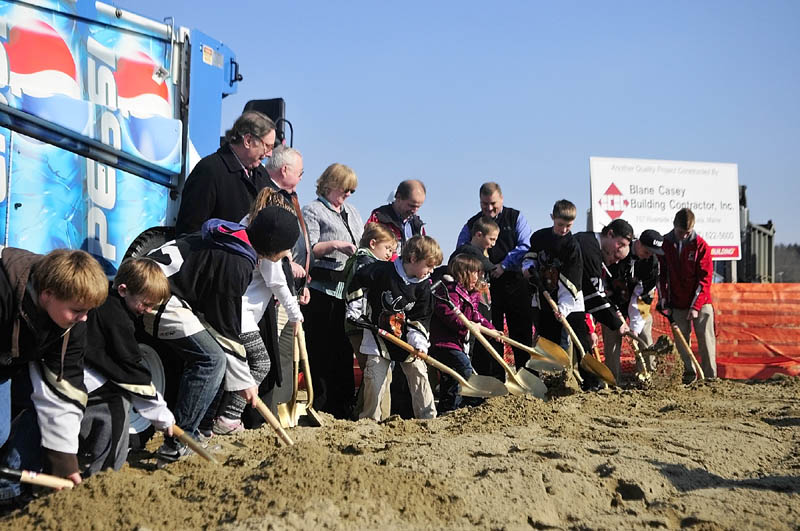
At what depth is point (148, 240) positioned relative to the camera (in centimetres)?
560

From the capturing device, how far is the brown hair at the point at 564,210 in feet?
25.8

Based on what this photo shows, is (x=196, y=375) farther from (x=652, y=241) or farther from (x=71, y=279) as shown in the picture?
(x=652, y=241)

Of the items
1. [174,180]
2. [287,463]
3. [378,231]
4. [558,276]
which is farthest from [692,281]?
[287,463]

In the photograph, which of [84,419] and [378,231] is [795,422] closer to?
[378,231]

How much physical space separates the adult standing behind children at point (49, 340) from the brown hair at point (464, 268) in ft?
11.9

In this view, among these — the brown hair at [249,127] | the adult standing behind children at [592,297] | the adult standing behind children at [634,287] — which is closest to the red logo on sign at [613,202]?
the adult standing behind children at [634,287]

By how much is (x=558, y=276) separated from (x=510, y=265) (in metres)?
0.44

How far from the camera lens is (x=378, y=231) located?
21.1 ft

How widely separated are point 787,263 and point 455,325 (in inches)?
1300

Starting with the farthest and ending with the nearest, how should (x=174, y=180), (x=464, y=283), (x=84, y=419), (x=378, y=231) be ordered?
(x=464, y=283), (x=378, y=231), (x=174, y=180), (x=84, y=419)

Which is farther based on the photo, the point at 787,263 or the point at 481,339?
the point at 787,263

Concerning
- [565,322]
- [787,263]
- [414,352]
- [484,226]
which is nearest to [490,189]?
[484,226]

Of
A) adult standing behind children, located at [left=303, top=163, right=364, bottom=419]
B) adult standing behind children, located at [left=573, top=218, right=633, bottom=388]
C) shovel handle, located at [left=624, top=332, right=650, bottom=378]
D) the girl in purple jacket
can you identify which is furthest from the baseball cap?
adult standing behind children, located at [left=303, top=163, right=364, bottom=419]

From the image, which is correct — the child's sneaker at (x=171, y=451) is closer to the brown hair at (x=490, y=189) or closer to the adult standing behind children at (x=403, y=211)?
the adult standing behind children at (x=403, y=211)
